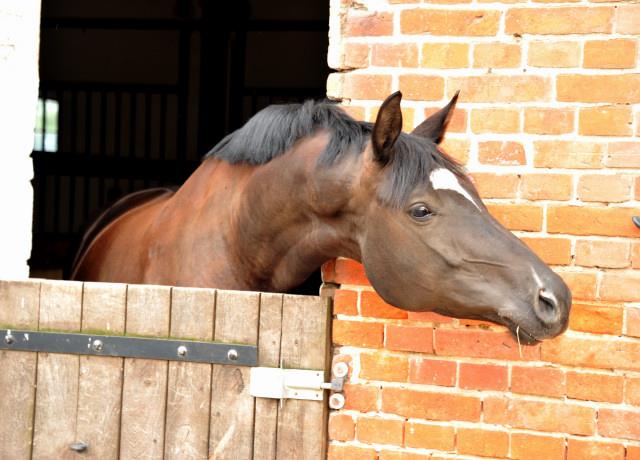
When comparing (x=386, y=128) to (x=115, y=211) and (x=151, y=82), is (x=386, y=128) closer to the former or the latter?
(x=115, y=211)

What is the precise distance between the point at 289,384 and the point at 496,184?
0.89m

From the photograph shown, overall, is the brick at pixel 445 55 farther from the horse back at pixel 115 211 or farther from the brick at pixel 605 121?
the horse back at pixel 115 211

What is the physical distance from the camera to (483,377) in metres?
2.74

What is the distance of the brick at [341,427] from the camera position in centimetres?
281

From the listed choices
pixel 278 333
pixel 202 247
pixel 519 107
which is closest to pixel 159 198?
pixel 202 247

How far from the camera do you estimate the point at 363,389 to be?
2.81 meters

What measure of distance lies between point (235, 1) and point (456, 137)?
27.3 ft

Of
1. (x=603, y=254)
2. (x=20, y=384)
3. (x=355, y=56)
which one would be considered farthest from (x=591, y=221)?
(x=20, y=384)

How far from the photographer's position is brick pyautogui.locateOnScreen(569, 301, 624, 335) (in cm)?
266

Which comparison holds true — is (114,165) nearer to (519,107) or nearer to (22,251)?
(22,251)

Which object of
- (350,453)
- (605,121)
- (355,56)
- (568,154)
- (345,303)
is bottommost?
(350,453)

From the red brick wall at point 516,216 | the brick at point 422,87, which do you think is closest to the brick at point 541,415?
the red brick wall at point 516,216

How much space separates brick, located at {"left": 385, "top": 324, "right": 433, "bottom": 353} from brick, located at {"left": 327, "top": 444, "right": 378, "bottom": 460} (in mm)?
335

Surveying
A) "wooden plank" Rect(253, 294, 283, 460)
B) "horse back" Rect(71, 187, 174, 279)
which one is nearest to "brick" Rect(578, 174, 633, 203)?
"wooden plank" Rect(253, 294, 283, 460)
